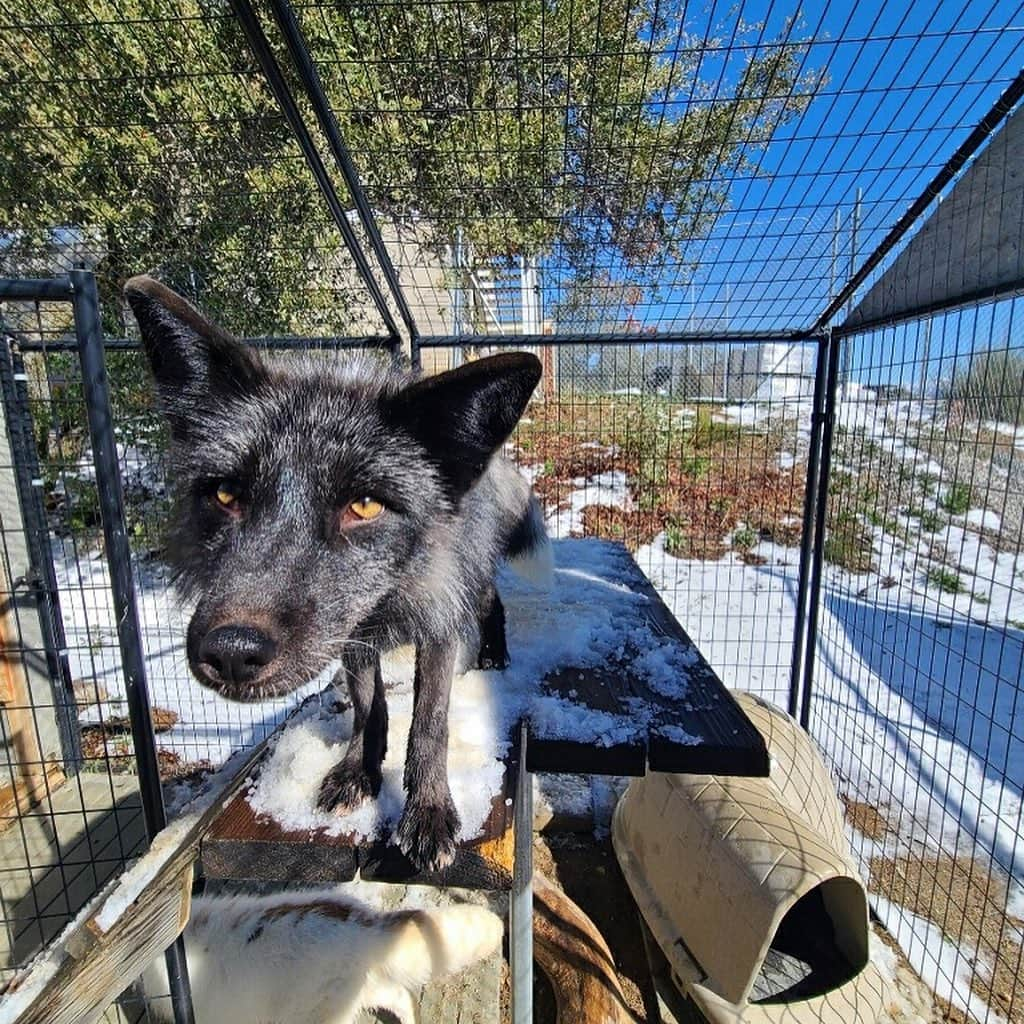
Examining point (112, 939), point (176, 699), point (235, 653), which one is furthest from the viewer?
point (176, 699)

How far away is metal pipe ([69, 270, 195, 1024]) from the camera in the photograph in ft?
5.30

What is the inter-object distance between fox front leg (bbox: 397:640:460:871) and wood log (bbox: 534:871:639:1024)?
1679 mm

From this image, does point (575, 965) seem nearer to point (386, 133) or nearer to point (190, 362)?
point (190, 362)

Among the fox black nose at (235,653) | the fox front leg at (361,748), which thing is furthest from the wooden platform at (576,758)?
the fox black nose at (235,653)

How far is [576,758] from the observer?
1708mm

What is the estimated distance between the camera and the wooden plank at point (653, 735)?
1704 mm

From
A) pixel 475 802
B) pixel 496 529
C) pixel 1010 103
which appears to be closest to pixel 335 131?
pixel 496 529

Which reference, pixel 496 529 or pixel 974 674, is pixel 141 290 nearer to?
pixel 496 529

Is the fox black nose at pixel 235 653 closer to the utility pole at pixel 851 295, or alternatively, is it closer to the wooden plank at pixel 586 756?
Result: the wooden plank at pixel 586 756

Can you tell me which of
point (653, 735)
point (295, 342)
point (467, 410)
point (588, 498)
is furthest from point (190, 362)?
point (588, 498)

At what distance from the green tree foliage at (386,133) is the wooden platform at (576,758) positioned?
1873mm

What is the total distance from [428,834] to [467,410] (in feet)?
3.17

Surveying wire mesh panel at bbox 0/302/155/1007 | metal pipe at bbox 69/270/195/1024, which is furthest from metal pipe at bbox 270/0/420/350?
wire mesh panel at bbox 0/302/155/1007

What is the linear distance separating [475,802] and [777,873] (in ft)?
4.72
